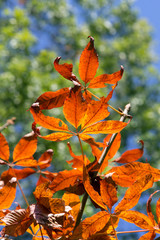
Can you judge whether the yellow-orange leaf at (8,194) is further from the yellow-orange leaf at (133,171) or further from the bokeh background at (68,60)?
the bokeh background at (68,60)

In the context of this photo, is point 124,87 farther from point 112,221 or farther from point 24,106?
point 112,221

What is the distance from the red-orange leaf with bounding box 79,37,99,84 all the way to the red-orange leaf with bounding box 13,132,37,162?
0.08 meters

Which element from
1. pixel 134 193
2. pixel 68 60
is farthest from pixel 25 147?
pixel 68 60

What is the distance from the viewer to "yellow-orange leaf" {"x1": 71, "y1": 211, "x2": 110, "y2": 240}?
21 cm

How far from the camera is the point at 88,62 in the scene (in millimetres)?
256

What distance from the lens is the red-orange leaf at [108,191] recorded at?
22 centimetres

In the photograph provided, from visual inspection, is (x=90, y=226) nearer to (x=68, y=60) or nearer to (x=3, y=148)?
(x=3, y=148)

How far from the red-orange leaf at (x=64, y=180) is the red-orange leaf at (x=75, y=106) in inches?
1.8

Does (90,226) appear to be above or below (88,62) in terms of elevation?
below

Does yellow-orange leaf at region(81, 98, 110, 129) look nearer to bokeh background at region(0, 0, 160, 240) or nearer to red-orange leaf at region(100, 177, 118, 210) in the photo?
red-orange leaf at region(100, 177, 118, 210)

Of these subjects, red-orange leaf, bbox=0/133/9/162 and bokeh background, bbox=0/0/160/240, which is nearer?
red-orange leaf, bbox=0/133/9/162

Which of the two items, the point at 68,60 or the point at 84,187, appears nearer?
the point at 84,187

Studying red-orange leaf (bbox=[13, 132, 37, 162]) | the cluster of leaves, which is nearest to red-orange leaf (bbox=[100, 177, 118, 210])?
the cluster of leaves

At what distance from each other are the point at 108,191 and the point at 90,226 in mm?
29
